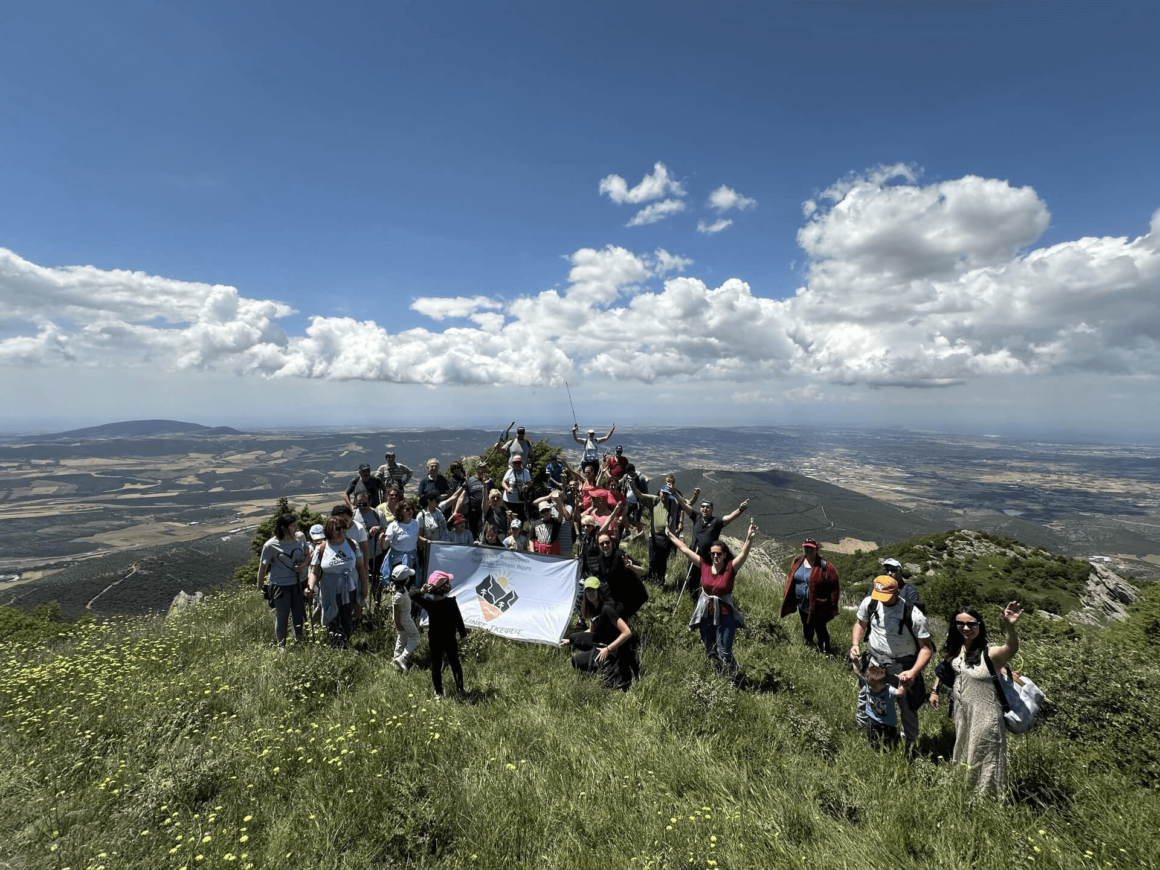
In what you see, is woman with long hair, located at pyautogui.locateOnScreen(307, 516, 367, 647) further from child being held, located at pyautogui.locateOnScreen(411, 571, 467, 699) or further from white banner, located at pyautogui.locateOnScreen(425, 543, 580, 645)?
child being held, located at pyautogui.locateOnScreen(411, 571, 467, 699)

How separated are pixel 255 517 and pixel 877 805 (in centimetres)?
14966

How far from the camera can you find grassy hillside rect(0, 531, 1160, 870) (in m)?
3.80

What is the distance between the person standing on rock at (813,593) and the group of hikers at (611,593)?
0.08 feet

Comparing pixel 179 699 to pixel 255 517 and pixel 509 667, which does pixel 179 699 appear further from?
pixel 255 517

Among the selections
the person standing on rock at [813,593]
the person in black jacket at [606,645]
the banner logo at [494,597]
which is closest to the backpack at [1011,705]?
the person standing on rock at [813,593]

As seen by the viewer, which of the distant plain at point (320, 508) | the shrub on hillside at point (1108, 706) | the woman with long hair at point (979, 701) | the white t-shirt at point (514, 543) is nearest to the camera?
the woman with long hair at point (979, 701)

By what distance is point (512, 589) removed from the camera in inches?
339

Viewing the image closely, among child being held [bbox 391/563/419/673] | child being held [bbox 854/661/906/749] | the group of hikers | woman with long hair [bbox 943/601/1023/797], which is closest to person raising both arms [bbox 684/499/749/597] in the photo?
the group of hikers

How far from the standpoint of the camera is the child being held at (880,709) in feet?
17.0

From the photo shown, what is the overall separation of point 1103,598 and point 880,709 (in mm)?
27189

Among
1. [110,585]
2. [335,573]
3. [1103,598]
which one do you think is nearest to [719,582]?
[335,573]

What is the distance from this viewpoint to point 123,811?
4.14 m

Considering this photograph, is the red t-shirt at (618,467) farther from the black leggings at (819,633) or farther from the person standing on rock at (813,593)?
the black leggings at (819,633)

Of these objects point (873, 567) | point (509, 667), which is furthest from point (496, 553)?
point (873, 567)
